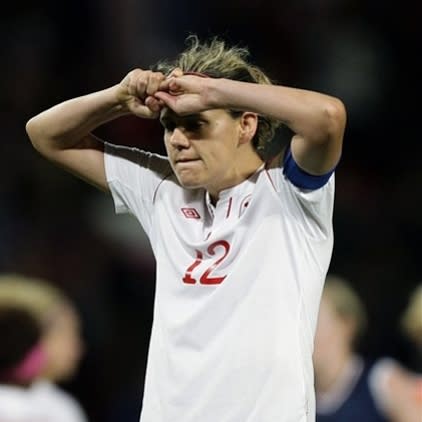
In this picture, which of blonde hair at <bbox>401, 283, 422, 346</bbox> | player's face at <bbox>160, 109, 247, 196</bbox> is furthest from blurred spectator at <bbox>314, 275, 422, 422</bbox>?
player's face at <bbox>160, 109, 247, 196</bbox>

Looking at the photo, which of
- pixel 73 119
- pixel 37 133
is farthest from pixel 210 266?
pixel 37 133

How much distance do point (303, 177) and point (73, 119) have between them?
77 cm

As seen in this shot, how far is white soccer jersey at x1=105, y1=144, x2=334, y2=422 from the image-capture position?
3461 mm

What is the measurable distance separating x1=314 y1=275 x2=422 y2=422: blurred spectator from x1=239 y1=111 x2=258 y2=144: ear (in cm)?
268

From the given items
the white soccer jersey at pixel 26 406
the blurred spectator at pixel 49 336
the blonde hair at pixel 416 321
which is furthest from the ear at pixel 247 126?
the blonde hair at pixel 416 321

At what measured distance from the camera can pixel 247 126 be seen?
366 cm

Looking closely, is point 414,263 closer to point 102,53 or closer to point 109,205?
point 109,205

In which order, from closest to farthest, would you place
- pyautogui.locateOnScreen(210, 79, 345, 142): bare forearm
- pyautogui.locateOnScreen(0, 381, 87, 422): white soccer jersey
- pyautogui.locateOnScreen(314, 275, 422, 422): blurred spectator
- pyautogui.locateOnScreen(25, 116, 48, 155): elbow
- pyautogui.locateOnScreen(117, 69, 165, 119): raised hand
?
pyautogui.locateOnScreen(210, 79, 345, 142): bare forearm, pyautogui.locateOnScreen(117, 69, 165, 119): raised hand, pyautogui.locateOnScreen(25, 116, 48, 155): elbow, pyautogui.locateOnScreen(0, 381, 87, 422): white soccer jersey, pyautogui.locateOnScreen(314, 275, 422, 422): blurred spectator

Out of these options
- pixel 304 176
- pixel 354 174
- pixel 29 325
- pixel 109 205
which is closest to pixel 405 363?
pixel 354 174

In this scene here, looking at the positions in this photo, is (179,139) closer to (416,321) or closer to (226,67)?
(226,67)

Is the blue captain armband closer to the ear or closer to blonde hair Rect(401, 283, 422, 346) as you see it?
the ear

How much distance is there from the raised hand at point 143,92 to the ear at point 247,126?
0.79 feet

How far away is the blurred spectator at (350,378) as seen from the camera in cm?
604

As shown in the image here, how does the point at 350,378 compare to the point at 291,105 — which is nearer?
the point at 291,105
